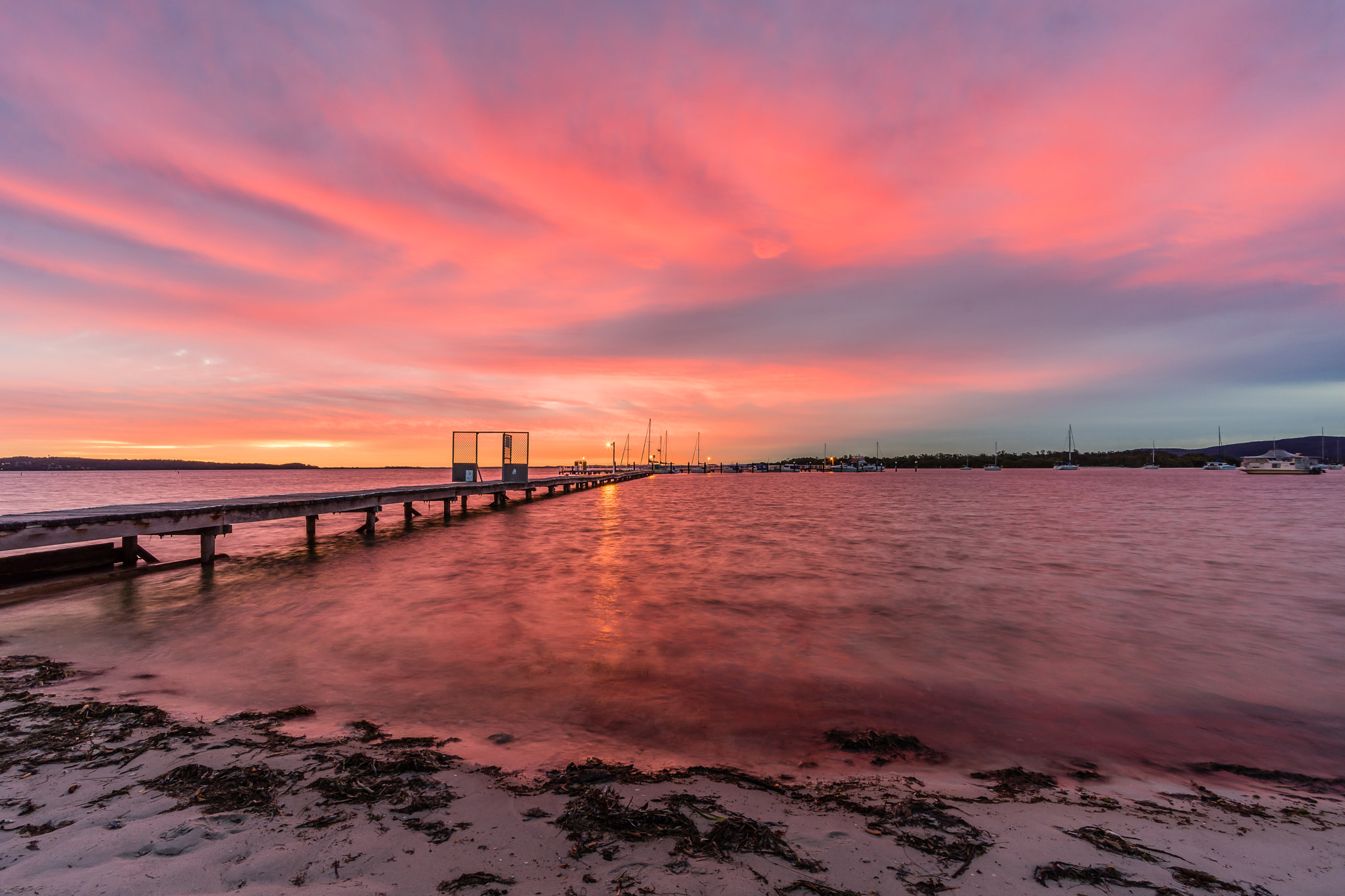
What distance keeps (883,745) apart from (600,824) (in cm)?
257

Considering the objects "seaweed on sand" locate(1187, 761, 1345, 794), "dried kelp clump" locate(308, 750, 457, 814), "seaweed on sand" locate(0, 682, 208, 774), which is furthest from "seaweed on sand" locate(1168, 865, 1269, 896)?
"seaweed on sand" locate(0, 682, 208, 774)

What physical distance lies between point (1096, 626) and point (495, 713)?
886 centimetres

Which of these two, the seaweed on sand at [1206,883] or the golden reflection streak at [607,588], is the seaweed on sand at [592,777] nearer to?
the seaweed on sand at [1206,883]

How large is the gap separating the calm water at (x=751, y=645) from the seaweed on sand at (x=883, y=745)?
0.16 metres

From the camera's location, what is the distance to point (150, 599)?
32.1ft

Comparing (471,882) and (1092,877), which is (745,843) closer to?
(471,882)

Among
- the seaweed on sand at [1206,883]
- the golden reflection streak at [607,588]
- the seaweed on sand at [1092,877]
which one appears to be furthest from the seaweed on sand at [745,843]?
the golden reflection streak at [607,588]

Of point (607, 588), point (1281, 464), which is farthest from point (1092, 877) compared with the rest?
point (1281, 464)

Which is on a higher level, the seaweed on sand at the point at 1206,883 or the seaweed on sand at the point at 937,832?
the seaweed on sand at the point at 1206,883

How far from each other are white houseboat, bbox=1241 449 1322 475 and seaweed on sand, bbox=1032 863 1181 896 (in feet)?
554

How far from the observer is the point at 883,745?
4.58m

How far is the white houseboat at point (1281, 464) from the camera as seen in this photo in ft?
397

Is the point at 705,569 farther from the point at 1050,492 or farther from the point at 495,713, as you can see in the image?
the point at 1050,492

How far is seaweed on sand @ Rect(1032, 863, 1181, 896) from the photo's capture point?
2594mm
